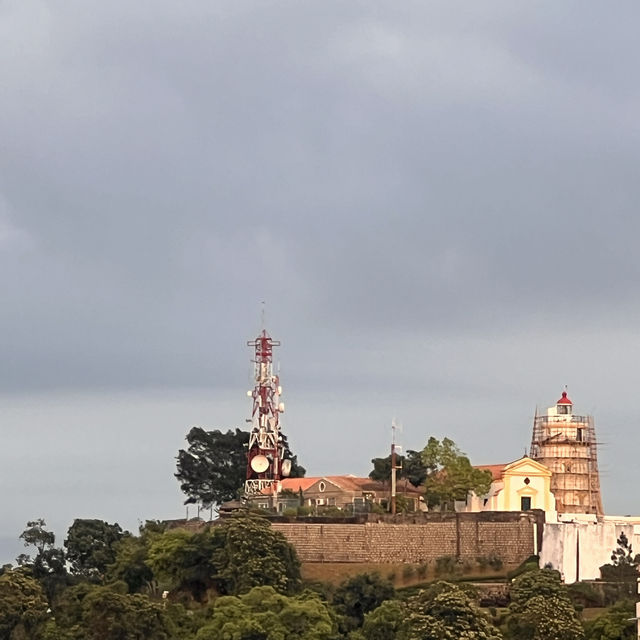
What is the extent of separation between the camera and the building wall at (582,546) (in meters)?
91.9

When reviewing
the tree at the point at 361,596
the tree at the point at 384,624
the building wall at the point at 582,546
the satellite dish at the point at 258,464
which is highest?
the satellite dish at the point at 258,464

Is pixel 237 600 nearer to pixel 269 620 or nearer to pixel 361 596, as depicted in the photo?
pixel 269 620

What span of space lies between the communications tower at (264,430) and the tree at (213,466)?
357 centimetres

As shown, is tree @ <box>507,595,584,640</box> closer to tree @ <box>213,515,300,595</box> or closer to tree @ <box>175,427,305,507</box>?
tree @ <box>213,515,300,595</box>

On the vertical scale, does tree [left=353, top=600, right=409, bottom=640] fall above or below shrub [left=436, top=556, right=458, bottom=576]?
below

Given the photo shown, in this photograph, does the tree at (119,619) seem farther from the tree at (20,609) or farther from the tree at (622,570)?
the tree at (622,570)

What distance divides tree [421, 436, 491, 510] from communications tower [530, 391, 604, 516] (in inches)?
316

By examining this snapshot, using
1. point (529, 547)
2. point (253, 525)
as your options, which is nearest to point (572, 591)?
point (529, 547)

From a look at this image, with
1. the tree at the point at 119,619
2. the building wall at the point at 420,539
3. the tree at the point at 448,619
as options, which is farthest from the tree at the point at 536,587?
the tree at the point at 119,619

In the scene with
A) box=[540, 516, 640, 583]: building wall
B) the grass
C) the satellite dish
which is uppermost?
the satellite dish

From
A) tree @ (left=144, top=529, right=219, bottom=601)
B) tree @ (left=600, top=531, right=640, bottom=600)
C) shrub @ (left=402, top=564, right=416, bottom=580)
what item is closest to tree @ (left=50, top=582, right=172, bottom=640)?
tree @ (left=144, top=529, right=219, bottom=601)

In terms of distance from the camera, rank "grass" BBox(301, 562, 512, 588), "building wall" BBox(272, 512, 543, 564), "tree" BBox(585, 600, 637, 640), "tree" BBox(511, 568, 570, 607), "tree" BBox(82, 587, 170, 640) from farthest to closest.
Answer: "building wall" BBox(272, 512, 543, 564), "grass" BBox(301, 562, 512, 588), "tree" BBox(82, 587, 170, 640), "tree" BBox(511, 568, 570, 607), "tree" BBox(585, 600, 637, 640)

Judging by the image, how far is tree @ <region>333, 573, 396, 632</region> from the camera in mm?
86438

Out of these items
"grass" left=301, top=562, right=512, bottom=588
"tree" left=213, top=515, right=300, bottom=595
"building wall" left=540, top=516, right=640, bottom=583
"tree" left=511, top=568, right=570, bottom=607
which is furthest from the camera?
"grass" left=301, top=562, right=512, bottom=588
